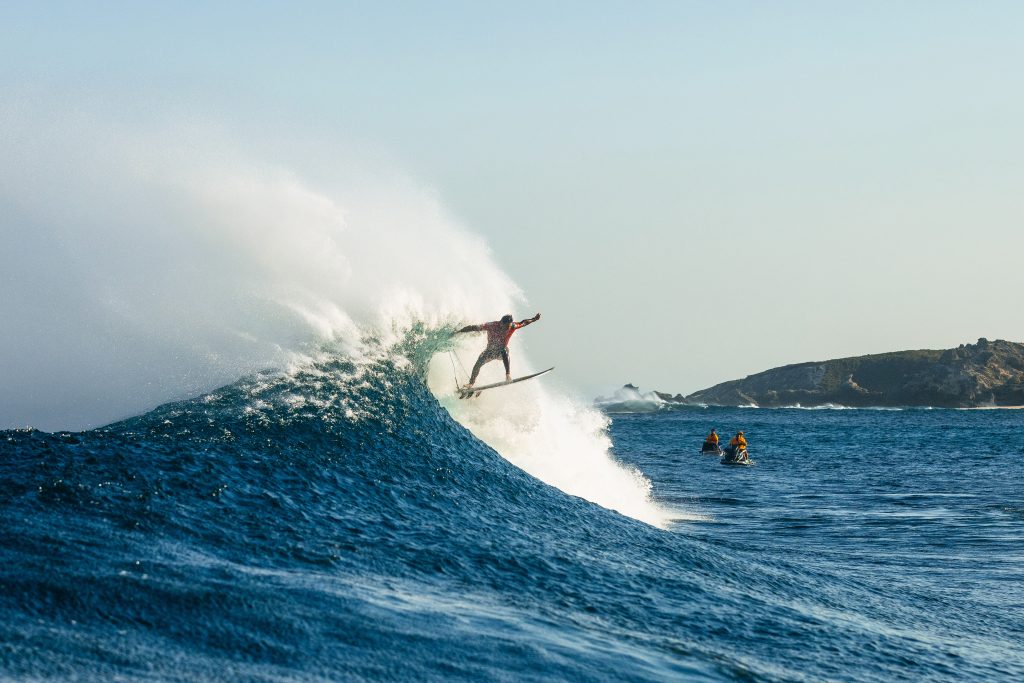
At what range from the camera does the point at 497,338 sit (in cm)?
2052

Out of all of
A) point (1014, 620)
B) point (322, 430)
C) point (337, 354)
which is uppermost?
point (337, 354)

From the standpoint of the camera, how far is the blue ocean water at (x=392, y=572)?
697 centimetres

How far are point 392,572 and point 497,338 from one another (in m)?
11.6

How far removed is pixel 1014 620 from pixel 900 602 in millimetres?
1165

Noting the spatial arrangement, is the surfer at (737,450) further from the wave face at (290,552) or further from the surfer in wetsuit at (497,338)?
the wave face at (290,552)

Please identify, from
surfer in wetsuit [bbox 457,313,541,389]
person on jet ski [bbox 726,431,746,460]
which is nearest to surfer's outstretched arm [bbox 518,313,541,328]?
surfer in wetsuit [bbox 457,313,541,389]

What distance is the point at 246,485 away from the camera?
1114 cm

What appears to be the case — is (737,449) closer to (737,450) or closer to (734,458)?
(737,450)

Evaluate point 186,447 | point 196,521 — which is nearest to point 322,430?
point 186,447

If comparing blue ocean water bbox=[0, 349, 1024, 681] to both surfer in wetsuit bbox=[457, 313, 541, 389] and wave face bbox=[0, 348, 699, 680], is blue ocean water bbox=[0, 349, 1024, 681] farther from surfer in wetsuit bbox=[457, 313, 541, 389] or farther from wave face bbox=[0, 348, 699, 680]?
surfer in wetsuit bbox=[457, 313, 541, 389]

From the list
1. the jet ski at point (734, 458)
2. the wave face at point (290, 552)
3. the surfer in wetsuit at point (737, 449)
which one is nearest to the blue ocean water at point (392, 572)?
the wave face at point (290, 552)

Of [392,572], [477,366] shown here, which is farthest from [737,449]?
[392,572]

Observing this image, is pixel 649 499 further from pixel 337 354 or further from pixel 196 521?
pixel 196 521

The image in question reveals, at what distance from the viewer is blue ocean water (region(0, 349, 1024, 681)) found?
274 inches
